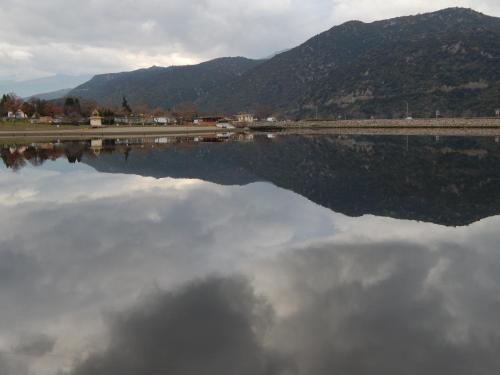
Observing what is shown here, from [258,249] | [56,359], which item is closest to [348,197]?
[258,249]

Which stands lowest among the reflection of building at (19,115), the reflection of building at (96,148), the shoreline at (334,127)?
the shoreline at (334,127)

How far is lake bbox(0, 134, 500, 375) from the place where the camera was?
21.8ft

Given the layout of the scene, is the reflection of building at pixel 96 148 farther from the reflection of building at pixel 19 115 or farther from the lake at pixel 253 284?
the reflection of building at pixel 19 115

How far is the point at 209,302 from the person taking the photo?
28.2 ft

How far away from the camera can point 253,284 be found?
9.59m

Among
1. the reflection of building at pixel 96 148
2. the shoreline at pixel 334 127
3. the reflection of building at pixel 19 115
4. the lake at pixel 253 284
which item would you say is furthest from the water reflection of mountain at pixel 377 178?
the reflection of building at pixel 19 115

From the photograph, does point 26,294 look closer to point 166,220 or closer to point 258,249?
point 258,249

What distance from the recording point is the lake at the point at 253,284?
21.8 ft

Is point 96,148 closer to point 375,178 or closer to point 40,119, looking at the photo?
point 375,178

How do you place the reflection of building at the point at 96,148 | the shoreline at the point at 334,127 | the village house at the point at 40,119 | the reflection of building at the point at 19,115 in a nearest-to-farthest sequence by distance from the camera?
the reflection of building at the point at 96,148, the shoreline at the point at 334,127, the village house at the point at 40,119, the reflection of building at the point at 19,115

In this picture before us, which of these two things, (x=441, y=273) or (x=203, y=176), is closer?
(x=441, y=273)

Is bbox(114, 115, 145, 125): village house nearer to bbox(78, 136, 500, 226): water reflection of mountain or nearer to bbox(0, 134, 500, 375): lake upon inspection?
bbox(78, 136, 500, 226): water reflection of mountain

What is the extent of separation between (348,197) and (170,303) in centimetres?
1317

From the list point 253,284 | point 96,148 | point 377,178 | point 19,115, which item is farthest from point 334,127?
point 253,284
